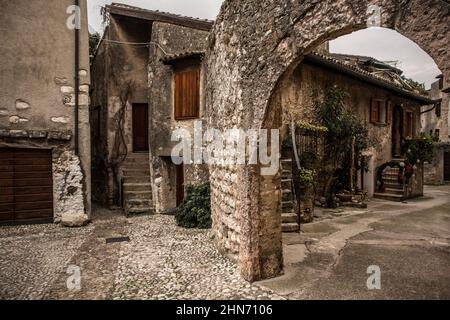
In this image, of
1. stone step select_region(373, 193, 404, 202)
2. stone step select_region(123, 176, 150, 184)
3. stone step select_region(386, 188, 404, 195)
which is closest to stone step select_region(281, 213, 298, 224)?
stone step select_region(123, 176, 150, 184)

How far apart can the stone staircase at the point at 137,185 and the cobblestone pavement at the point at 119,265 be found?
6.75 feet

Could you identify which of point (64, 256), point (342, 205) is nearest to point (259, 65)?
point (64, 256)

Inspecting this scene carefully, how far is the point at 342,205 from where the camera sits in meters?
9.44

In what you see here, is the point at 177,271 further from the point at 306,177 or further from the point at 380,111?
the point at 380,111

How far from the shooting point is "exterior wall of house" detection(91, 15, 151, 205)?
10.4 metres

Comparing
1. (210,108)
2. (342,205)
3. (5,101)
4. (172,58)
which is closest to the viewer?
(210,108)

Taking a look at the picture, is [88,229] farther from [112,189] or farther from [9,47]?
[9,47]

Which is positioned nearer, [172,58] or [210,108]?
[210,108]

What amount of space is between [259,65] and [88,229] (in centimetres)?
557

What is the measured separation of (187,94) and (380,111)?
26.4 ft

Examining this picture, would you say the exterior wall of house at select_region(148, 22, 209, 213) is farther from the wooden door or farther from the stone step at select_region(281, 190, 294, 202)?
the stone step at select_region(281, 190, 294, 202)

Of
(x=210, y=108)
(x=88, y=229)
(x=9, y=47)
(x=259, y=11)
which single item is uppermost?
(x=9, y=47)

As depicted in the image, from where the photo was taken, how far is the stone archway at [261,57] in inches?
93.1
